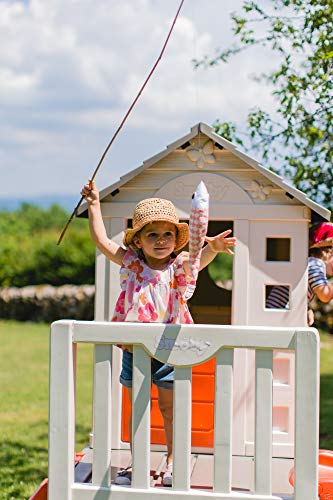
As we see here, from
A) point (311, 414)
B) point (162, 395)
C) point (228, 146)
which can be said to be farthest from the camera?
point (228, 146)

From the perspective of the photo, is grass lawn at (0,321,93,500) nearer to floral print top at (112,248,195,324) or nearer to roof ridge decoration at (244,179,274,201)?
floral print top at (112,248,195,324)

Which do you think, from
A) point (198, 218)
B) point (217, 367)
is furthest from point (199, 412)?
point (198, 218)

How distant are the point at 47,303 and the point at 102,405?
1390 centimetres

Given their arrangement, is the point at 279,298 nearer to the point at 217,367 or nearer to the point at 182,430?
the point at 217,367

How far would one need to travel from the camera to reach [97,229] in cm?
430

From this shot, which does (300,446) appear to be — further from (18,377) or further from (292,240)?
(18,377)

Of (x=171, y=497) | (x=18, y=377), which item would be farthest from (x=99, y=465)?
(x=18, y=377)

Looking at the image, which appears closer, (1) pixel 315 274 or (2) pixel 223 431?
(2) pixel 223 431

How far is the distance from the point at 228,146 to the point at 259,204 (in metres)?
0.40

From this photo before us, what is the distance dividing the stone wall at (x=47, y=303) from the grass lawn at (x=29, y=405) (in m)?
0.76

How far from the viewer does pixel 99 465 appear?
11.6 ft

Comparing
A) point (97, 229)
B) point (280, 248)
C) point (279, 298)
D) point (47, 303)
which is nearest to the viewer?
point (97, 229)

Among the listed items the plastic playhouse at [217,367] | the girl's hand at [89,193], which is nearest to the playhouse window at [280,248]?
the plastic playhouse at [217,367]

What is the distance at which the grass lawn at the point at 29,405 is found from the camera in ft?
22.8
